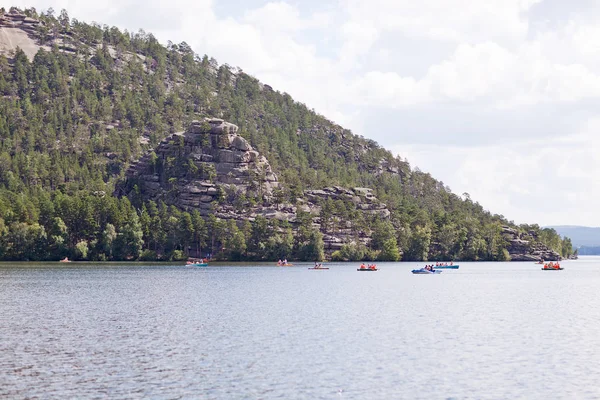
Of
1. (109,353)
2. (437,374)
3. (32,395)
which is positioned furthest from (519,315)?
(32,395)

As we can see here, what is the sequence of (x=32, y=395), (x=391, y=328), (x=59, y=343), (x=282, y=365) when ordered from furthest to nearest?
(x=391, y=328), (x=59, y=343), (x=282, y=365), (x=32, y=395)

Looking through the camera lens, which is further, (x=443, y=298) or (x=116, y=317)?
(x=443, y=298)

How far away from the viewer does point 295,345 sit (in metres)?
70.7

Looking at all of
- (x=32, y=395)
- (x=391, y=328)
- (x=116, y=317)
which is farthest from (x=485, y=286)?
(x=32, y=395)

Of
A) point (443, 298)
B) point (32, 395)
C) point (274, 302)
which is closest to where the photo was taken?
point (32, 395)

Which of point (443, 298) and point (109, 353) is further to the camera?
point (443, 298)

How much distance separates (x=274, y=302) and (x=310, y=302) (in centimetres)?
512

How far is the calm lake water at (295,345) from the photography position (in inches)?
2106

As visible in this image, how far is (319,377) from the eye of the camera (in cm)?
5675

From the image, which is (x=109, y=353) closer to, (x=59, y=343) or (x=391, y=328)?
(x=59, y=343)

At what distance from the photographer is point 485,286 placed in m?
154

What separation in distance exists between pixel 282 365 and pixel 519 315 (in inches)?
1830

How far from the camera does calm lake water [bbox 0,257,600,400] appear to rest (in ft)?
176

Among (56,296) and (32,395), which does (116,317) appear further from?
(32,395)
